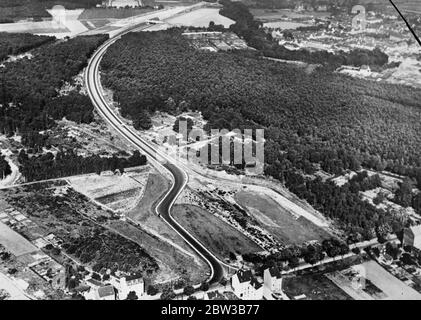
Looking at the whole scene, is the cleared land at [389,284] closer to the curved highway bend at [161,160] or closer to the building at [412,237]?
the building at [412,237]

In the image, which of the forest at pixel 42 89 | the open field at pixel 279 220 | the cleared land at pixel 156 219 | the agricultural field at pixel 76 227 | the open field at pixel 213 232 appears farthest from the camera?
the forest at pixel 42 89

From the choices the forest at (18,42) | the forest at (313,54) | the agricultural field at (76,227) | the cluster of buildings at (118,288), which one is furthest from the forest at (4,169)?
the forest at (313,54)

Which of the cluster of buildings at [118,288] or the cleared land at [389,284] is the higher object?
the cluster of buildings at [118,288]

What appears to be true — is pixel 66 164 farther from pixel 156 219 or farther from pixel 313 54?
pixel 313 54

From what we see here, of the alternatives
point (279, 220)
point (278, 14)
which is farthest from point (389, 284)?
point (278, 14)

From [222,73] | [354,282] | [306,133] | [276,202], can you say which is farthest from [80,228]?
[222,73]

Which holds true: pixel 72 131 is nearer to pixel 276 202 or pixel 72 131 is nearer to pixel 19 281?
pixel 276 202
